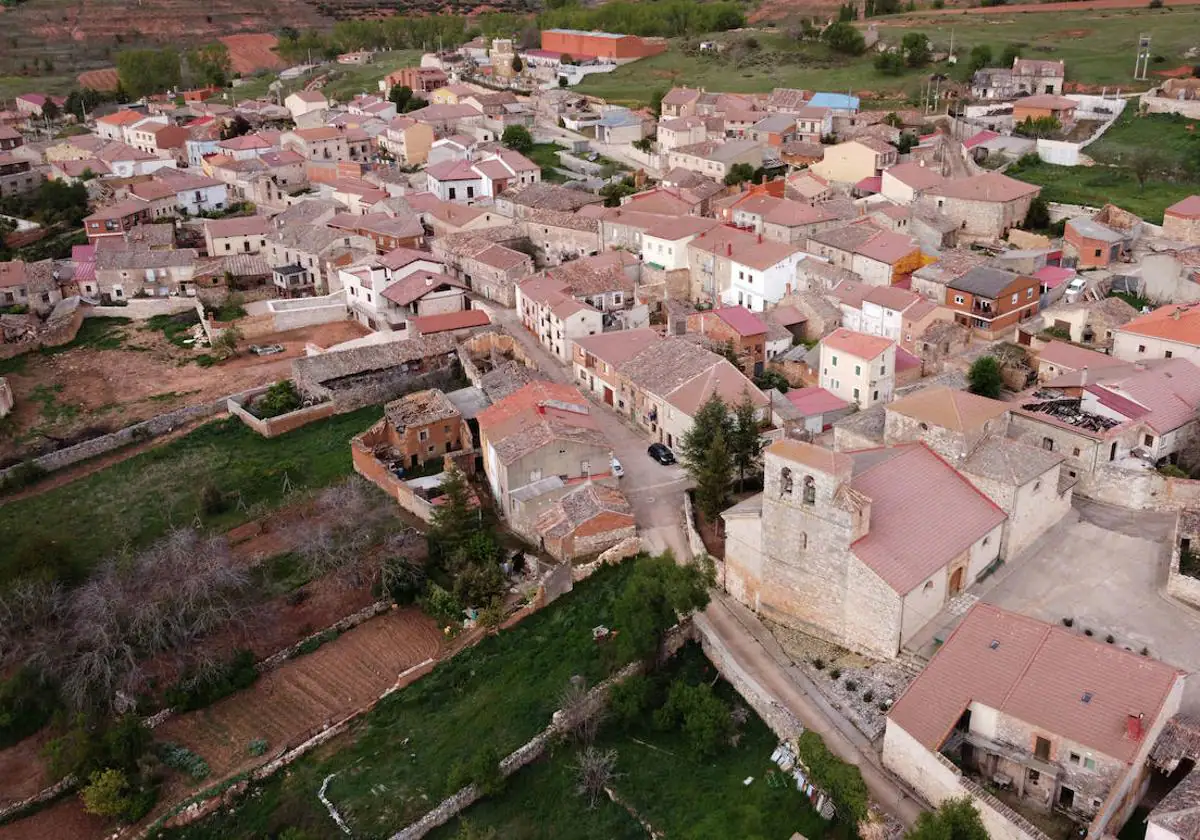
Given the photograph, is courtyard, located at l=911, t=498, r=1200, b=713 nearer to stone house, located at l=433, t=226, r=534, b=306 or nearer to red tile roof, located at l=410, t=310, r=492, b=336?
red tile roof, located at l=410, t=310, r=492, b=336

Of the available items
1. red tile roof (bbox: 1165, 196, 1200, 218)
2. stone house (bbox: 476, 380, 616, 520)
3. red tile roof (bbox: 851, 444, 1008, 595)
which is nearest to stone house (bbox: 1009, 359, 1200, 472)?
red tile roof (bbox: 851, 444, 1008, 595)

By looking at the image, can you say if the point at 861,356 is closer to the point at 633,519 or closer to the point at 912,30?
the point at 633,519

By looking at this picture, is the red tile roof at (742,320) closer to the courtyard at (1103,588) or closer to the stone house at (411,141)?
the courtyard at (1103,588)

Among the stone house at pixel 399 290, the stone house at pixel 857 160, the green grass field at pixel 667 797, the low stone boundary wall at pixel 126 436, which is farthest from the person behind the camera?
the stone house at pixel 857 160

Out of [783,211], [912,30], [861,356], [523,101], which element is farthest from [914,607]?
→ [912,30]

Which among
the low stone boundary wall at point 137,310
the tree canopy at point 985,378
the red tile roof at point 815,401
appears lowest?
the low stone boundary wall at point 137,310

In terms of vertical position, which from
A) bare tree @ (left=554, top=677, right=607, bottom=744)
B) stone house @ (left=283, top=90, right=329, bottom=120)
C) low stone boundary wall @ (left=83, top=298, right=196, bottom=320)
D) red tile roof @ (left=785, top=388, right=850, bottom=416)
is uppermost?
stone house @ (left=283, top=90, right=329, bottom=120)

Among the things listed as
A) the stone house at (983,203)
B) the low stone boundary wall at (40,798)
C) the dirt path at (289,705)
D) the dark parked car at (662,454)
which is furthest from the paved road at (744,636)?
the stone house at (983,203)

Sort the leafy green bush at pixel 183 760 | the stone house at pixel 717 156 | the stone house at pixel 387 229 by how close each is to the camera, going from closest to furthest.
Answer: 1. the leafy green bush at pixel 183 760
2. the stone house at pixel 387 229
3. the stone house at pixel 717 156
